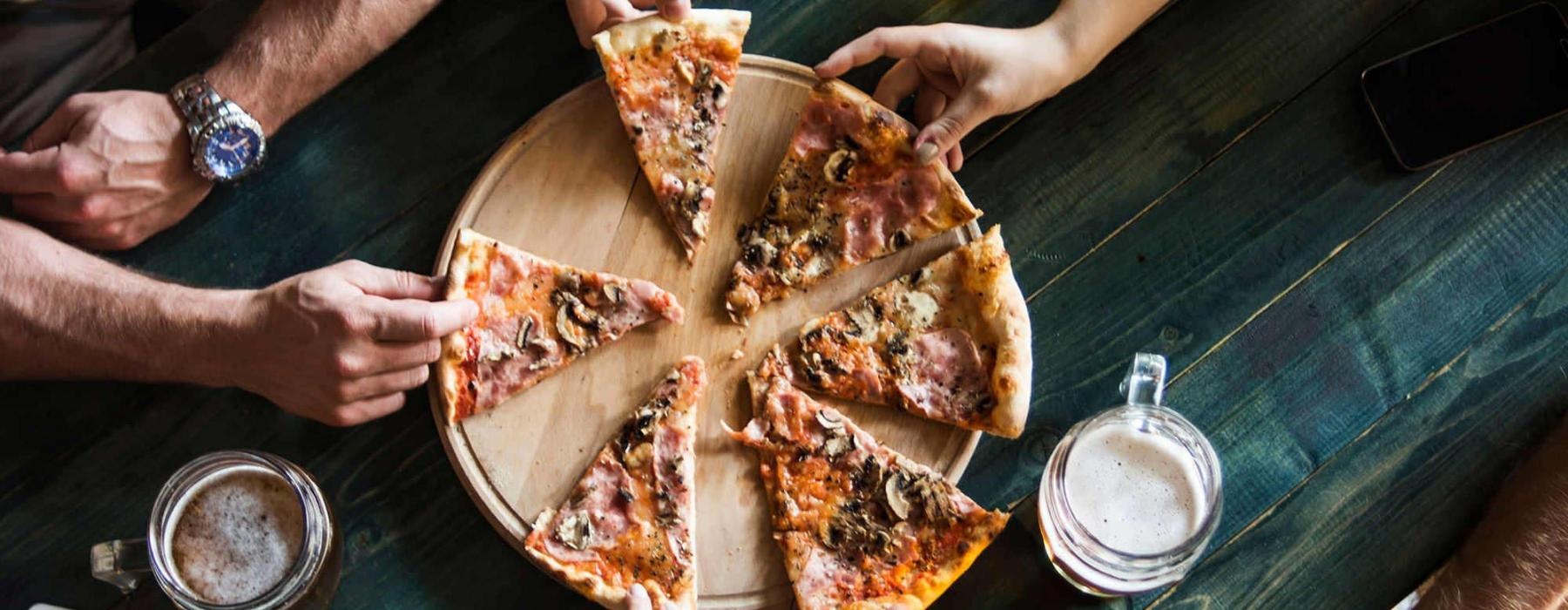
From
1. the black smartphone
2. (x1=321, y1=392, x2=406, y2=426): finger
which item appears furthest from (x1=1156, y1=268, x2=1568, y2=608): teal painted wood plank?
(x1=321, y1=392, x2=406, y2=426): finger

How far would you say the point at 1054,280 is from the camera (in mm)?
2701

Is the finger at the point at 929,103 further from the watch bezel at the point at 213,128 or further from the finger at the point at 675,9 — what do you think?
the watch bezel at the point at 213,128

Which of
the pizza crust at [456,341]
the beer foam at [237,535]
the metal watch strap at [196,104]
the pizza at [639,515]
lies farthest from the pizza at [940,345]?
the metal watch strap at [196,104]

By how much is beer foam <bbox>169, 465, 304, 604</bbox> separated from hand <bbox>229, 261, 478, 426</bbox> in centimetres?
18

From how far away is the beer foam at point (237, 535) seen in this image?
7.76 ft

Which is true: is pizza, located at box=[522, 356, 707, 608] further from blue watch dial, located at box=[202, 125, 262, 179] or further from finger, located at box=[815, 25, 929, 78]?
blue watch dial, located at box=[202, 125, 262, 179]

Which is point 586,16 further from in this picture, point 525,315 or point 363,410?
point 363,410

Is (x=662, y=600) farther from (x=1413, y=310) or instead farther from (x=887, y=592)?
(x=1413, y=310)

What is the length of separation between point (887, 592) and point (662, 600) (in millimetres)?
455

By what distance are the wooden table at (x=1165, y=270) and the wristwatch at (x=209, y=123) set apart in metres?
0.10

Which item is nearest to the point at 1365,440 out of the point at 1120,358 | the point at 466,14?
the point at 1120,358

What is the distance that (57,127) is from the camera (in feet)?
8.38

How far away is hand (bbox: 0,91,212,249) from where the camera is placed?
2498 millimetres

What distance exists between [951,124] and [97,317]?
68.7 inches
